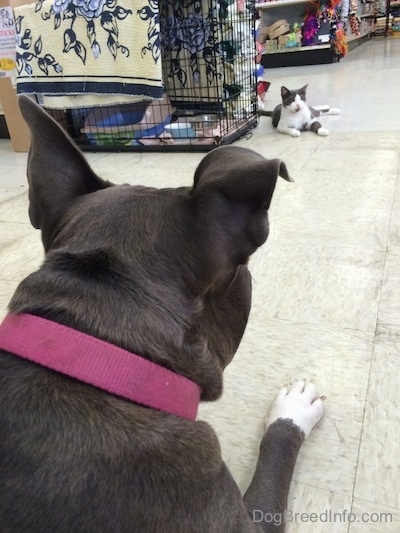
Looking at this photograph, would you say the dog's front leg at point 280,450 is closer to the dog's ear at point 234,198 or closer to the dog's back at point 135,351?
the dog's back at point 135,351

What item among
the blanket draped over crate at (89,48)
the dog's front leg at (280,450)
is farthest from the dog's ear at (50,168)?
the blanket draped over crate at (89,48)

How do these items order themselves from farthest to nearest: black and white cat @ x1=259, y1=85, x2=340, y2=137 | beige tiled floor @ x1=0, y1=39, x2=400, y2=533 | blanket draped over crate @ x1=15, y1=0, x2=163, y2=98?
black and white cat @ x1=259, y1=85, x2=340, y2=137 < blanket draped over crate @ x1=15, y1=0, x2=163, y2=98 < beige tiled floor @ x1=0, y1=39, x2=400, y2=533

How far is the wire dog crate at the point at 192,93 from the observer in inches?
150

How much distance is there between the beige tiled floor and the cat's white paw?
0.04 metres

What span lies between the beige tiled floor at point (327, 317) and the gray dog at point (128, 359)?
46 centimetres

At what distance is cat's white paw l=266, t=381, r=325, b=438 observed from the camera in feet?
4.44

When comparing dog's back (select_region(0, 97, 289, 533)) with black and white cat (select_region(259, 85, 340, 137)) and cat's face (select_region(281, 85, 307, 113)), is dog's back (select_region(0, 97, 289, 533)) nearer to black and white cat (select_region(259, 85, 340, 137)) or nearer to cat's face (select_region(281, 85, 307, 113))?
black and white cat (select_region(259, 85, 340, 137))

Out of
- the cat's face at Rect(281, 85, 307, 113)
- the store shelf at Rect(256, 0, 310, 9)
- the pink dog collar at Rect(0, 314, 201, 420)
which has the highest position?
the pink dog collar at Rect(0, 314, 201, 420)

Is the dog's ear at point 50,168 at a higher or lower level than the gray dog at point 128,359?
higher

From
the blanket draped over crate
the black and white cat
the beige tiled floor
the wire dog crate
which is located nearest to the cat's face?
the black and white cat

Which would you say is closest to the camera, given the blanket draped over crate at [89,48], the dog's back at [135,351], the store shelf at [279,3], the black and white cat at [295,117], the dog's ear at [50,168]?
the dog's back at [135,351]

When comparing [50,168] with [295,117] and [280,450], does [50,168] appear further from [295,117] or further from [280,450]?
[295,117]

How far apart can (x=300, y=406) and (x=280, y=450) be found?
15 cm
